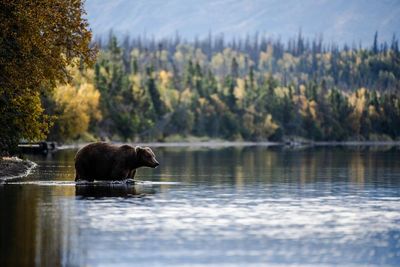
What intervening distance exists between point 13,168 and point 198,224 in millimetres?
30046

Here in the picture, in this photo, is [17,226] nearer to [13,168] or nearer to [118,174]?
[118,174]

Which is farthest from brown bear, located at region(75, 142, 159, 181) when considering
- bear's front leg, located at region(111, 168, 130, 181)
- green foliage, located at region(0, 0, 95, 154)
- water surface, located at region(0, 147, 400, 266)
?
green foliage, located at region(0, 0, 95, 154)

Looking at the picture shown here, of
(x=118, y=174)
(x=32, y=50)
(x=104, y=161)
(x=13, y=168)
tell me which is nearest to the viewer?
(x=32, y=50)

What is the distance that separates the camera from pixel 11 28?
43.6m

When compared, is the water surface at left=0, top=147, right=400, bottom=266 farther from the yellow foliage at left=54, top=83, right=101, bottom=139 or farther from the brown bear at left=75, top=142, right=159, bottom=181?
the yellow foliage at left=54, top=83, right=101, bottom=139

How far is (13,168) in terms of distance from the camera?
60000 millimetres

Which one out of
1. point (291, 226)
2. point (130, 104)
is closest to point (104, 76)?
point (130, 104)

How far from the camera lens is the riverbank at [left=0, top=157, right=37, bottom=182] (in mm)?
55444

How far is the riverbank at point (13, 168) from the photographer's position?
182 ft

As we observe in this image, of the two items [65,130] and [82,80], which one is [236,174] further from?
[82,80]

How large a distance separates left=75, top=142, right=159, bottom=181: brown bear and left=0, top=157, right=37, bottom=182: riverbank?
16.7ft

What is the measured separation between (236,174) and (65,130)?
79599mm

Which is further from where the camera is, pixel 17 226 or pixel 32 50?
pixel 32 50

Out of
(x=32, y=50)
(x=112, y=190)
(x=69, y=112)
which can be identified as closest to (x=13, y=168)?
(x=32, y=50)
